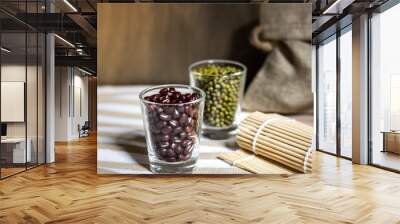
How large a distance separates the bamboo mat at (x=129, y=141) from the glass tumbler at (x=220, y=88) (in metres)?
0.18

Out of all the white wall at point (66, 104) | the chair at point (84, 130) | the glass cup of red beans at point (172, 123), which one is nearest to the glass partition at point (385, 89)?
the glass cup of red beans at point (172, 123)

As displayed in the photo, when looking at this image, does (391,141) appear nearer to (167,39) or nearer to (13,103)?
A: (167,39)

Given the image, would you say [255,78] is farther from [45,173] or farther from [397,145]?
[45,173]

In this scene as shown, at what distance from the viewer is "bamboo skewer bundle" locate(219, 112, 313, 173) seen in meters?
5.11

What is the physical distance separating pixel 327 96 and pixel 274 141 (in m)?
4.20

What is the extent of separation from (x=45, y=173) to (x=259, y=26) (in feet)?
12.0

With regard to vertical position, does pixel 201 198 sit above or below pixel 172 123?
below

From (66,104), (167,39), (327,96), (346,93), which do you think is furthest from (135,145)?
(66,104)

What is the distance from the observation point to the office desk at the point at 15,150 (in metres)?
5.31

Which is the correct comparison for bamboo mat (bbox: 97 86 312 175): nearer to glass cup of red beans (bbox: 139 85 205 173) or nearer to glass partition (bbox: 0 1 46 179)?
glass cup of red beans (bbox: 139 85 205 173)

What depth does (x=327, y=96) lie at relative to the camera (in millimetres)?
8797

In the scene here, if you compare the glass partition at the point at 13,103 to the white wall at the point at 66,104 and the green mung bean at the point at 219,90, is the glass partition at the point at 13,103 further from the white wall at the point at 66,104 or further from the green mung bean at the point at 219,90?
the white wall at the point at 66,104

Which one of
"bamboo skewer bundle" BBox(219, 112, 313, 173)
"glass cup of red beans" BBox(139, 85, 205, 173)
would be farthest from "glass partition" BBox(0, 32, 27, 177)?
"bamboo skewer bundle" BBox(219, 112, 313, 173)

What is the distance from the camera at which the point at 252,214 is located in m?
3.47
